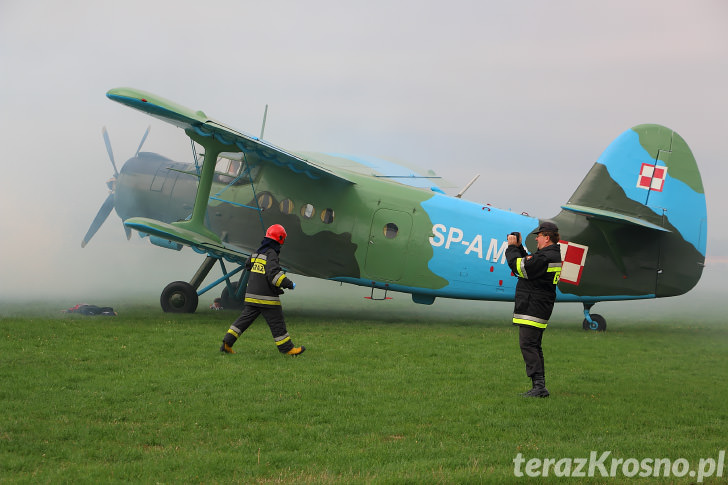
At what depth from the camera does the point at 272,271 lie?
377 inches

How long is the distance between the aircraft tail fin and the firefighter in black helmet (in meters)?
5.43

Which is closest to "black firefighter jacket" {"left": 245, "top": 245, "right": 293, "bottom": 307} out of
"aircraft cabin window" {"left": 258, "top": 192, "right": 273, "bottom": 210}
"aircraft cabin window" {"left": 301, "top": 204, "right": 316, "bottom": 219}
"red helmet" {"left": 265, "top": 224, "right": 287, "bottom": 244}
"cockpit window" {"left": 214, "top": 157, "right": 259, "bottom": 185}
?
"red helmet" {"left": 265, "top": 224, "right": 287, "bottom": 244}

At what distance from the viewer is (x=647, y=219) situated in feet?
42.5

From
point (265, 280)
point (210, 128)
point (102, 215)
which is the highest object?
point (210, 128)

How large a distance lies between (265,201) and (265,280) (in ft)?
16.6

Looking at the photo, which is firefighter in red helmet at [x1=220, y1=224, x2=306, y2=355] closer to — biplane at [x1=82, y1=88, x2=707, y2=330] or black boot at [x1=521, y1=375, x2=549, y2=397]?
black boot at [x1=521, y1=375, x2=549, y2=397]

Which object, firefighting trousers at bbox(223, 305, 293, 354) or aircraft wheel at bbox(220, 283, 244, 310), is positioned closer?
firefighting trousers at bbox(223, 305, 293, 354)

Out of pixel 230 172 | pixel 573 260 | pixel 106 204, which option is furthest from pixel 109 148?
pixel 573 260

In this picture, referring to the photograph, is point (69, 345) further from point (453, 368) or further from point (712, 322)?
point (712, 322)

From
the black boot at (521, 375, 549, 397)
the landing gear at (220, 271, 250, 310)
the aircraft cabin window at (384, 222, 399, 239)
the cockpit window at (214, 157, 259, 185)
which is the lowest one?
the black boot at (521, 375, 549, 397)

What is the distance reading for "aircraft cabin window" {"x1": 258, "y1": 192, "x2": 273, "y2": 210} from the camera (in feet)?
47.4

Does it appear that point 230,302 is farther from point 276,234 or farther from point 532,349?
point 532,349

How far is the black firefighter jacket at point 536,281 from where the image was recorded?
731 cm

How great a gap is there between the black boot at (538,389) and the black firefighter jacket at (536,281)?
56 cm
